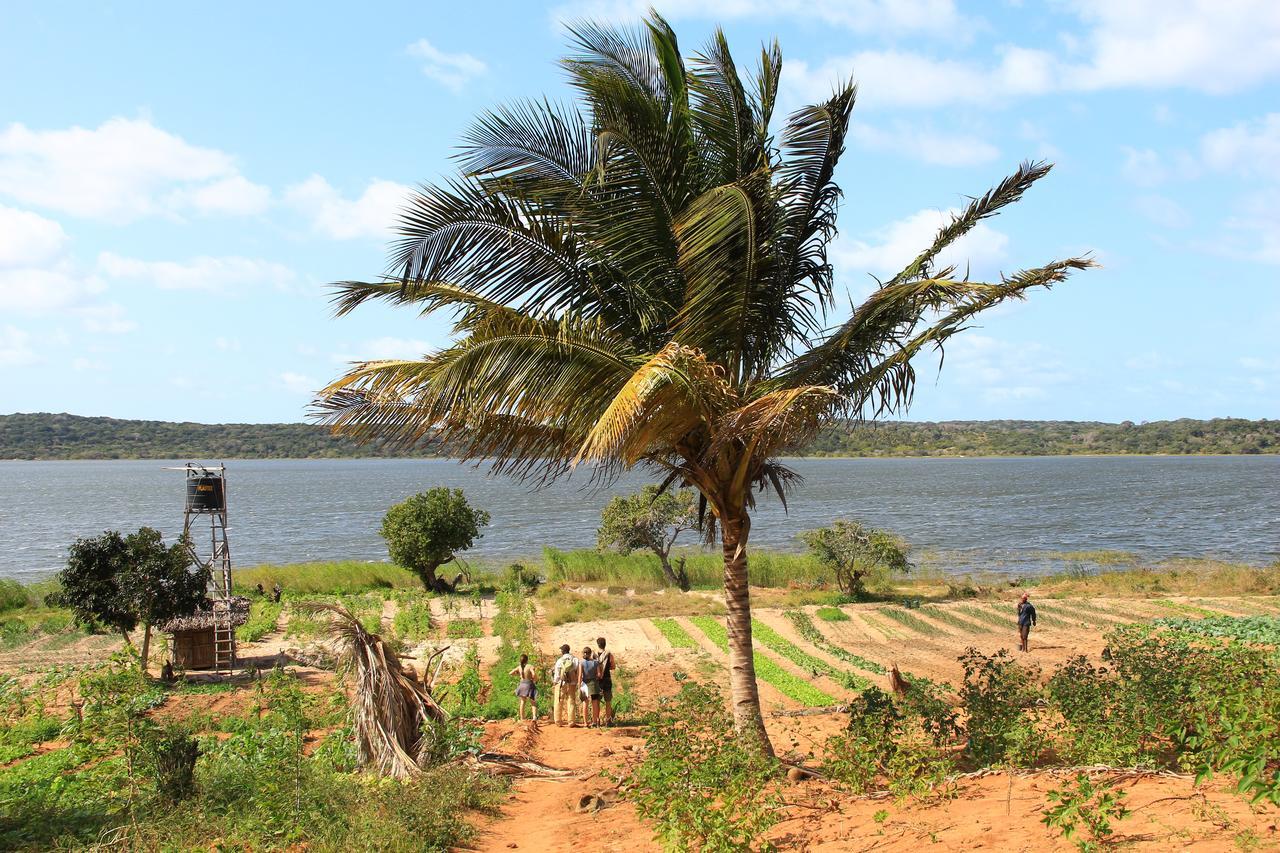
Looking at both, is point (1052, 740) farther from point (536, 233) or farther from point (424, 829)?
point (536, 233)

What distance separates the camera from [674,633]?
22.4m

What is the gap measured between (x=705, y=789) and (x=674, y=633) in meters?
14.9

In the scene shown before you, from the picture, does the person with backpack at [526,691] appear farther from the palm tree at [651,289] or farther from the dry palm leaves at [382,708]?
the palm tree at [651,289]

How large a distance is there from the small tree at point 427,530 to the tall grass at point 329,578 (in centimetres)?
309

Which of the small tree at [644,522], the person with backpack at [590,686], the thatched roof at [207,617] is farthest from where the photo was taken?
the small tree at [644,522]

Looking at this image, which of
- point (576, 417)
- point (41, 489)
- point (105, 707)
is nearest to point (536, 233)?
point (576, 417)

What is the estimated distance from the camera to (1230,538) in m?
56.0

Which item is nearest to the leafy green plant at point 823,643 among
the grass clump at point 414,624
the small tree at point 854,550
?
the small tree at point 854,550

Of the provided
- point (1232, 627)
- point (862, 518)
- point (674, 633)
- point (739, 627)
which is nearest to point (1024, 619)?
point (1232, 627)

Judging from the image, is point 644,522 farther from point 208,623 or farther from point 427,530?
point 208,623

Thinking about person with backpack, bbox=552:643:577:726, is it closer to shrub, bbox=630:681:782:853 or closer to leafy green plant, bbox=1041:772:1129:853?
shrub, bbox=630:681:782:853

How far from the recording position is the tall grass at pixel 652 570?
113ft

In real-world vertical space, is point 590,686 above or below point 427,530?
below

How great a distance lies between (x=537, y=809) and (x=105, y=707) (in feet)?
14.0
